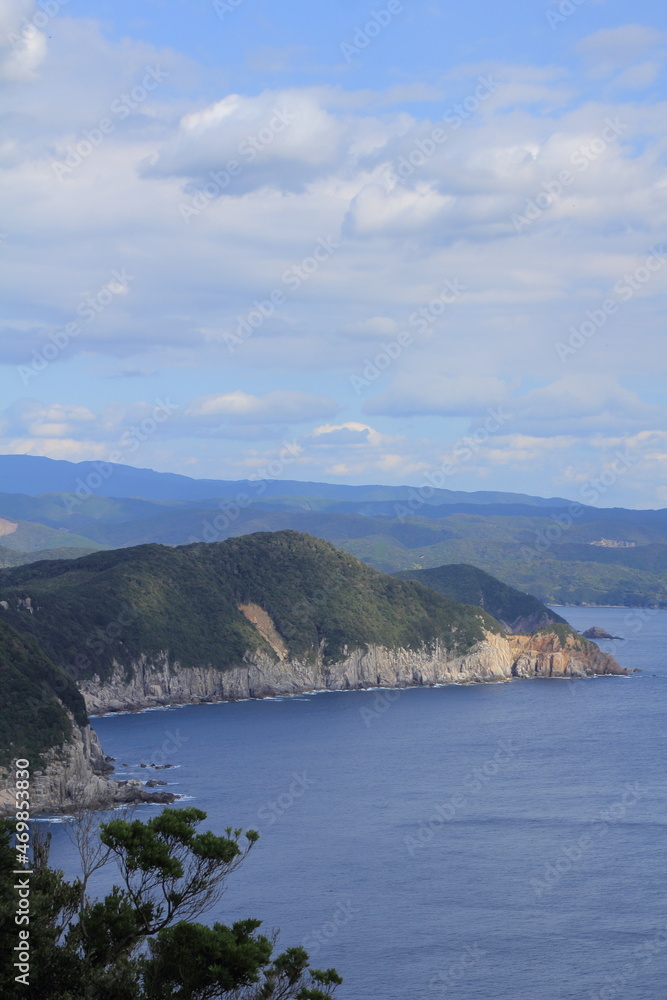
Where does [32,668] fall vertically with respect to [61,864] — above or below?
above

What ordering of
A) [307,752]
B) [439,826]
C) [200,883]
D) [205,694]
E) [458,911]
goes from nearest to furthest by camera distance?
[200,883] → [458,911] → [439,826] → [307,752] → [205,694]

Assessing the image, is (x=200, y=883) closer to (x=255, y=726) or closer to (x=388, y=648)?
(x=255, y=726)

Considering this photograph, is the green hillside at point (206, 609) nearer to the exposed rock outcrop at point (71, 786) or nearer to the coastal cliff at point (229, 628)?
the coastal cliff at point (229, 628)

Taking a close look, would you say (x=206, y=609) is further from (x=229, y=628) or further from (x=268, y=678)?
(x=268, y=678)

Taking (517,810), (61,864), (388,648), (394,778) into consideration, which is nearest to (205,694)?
(388,648)

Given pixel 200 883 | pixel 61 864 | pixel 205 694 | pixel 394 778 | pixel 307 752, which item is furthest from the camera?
pixel 205 694

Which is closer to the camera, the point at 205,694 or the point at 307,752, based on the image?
the point at 307,752

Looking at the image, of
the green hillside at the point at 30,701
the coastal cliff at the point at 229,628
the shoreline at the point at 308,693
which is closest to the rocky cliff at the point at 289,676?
the coastal cliff at the point at 229,628
